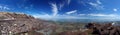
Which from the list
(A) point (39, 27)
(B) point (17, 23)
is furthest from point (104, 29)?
(B) point (17, 23)

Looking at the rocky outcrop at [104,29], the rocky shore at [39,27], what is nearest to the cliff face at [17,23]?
the rocky shore at [39,27]

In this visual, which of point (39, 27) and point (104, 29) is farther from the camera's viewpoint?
point (104, 29)

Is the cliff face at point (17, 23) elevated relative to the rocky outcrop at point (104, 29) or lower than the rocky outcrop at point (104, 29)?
elevated

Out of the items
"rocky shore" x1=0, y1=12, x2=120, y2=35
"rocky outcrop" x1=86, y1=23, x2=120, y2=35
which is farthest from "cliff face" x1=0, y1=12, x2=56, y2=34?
"rocky outcrop" x1=86, y1=23, x2=120, y2=35

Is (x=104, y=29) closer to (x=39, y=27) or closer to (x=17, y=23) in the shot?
(x=39, y=27)

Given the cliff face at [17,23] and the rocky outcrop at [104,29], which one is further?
the rocky outcrop at [104,29]

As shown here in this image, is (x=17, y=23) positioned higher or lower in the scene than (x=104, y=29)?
higher

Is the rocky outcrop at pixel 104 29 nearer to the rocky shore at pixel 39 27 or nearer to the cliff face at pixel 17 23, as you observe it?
the rocky shore at pixel 39 27

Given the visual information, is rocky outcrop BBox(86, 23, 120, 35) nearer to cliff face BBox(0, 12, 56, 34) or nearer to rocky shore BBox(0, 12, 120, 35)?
rocky shore BBox(0, 12, 120, 35)
